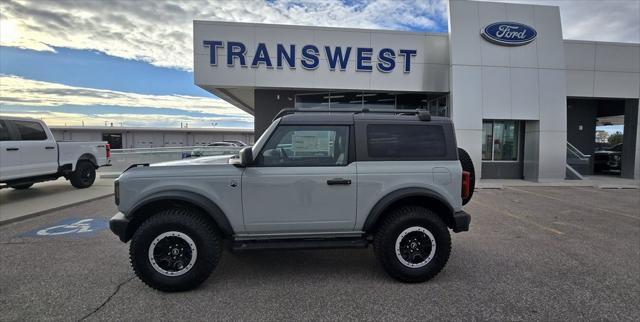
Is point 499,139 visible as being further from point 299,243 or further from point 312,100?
point 299,243

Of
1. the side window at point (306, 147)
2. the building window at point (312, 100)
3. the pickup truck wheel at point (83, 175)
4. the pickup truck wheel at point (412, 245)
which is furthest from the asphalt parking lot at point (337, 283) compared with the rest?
the building window at point (312, 100)

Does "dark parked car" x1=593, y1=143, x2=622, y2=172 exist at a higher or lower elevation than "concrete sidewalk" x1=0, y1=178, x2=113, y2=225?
higher

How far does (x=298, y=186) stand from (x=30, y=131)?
27.8 feet

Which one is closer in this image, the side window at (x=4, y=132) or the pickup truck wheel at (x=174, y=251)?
the pickup truck wheel at (x=174, y=251)

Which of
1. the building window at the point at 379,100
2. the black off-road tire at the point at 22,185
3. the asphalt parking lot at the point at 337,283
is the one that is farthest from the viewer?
the building window at the point at 379,100

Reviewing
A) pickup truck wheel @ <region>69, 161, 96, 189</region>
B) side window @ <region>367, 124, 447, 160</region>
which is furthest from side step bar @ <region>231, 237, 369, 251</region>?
pickup truck wheel @ <region>69, 161, 96, 189</region>

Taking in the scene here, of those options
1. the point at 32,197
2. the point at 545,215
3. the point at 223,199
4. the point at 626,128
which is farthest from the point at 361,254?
the point at 626,128

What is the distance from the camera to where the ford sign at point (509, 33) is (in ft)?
39.6

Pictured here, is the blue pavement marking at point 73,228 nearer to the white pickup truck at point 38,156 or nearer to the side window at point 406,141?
the white pickup truck at point 38,156

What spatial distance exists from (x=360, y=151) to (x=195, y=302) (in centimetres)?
232

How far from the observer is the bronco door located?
3.40m

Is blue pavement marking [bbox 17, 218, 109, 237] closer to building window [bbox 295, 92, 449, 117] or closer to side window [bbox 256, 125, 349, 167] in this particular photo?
side window [bbox 256, 125, 349, 167]

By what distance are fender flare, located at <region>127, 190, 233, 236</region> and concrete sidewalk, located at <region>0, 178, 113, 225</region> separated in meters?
4.62

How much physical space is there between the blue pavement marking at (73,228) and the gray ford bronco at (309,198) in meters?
2.75
